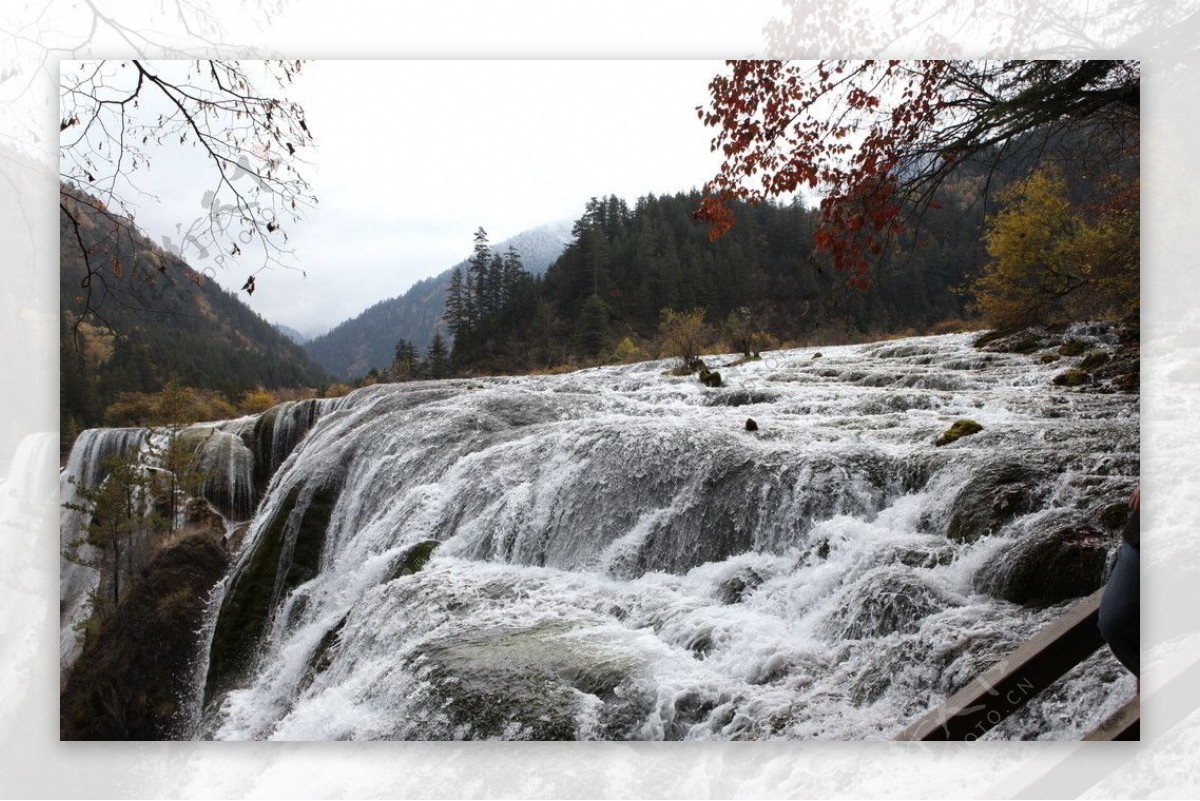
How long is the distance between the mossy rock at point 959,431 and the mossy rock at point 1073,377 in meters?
0.34

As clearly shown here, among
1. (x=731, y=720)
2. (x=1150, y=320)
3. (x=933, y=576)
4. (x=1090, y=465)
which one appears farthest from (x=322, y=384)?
(x=1150, y=320)

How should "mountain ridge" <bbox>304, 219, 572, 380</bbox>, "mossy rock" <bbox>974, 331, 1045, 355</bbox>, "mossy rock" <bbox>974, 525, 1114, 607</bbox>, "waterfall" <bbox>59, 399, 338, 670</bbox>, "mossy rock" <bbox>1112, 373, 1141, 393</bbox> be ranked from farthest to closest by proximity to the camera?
"mountain ridge" <bbox>304, 219, 572, 380</bbox> < "mossy rock" <bbox>974, 331, 1045, 355</bbox> < "waterfall" <bbox>59, 399, 338, 670</bbox> < "mossy rock" <bbox>1112, 373, 1141, 393</bbox> < "mossy rock" <bbox>974, 525, 1114, 607</bbox>

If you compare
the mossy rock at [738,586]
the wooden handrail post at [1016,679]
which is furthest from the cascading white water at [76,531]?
the wooden handrail post at [1016,679]

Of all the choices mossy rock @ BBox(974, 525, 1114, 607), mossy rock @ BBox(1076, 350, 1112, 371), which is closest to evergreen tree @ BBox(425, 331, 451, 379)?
mossy rock @ BBox(974, 525, 1114, 607)

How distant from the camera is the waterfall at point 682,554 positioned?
2.52m

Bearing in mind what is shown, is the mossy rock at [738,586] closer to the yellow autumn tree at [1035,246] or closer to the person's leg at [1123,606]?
the person's leg at [1123,606]

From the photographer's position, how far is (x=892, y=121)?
3072mm

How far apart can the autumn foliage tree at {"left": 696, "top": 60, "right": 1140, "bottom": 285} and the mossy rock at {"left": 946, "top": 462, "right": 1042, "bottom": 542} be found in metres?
0.95

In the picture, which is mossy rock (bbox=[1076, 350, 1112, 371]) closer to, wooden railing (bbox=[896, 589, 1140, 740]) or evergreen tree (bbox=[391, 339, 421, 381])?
wooden railing (bbox=[896, 589, 1140, 740])

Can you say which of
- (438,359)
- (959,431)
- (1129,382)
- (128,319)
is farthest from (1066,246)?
(128,319)

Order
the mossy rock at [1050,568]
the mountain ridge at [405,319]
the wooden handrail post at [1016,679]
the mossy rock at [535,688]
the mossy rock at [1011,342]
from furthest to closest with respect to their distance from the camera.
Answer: the mountain ridge at [405,319], the mossy rock at [1011,342], the mossy rock at [535,688], the mossy rock at [1050,568], the wooden handrail post at [1016,679]

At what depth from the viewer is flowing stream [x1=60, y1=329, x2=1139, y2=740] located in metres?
2.52

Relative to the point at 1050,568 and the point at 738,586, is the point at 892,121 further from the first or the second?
the point at 738,586

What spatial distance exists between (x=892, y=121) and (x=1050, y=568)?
1.79m
